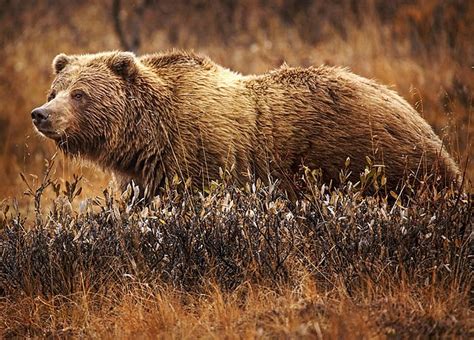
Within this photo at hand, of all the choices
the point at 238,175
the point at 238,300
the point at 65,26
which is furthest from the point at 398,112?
the point at 65,26

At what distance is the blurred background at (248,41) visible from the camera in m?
10.4

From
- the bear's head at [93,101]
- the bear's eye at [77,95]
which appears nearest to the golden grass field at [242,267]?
the bear's head at [93,101]

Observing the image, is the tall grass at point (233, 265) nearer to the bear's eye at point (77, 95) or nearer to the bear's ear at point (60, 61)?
the bear's eye at point (77, 95)

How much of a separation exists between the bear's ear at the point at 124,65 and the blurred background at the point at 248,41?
9.56ft

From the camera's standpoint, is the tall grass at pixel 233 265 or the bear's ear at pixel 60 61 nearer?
the tall grass at pixel 233 265

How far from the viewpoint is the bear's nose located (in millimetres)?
5723

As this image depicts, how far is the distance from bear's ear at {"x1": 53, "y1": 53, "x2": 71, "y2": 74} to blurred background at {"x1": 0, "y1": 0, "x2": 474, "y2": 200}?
8.79ft

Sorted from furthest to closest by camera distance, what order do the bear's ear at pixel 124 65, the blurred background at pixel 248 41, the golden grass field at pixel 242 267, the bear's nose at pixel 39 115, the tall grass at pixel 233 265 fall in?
the blurred background at pixel 248 41 → the bear's ear at pixel 124 65 → the bear's nose at pixel 39 115 → the tall grass at pixel 233 265 → the golden grass field at pixel 242 267

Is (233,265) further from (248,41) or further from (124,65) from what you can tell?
(248,41)

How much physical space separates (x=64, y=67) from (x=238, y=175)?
1681 mm

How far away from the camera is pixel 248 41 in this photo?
14.6m

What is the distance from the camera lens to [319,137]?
6.18 meters

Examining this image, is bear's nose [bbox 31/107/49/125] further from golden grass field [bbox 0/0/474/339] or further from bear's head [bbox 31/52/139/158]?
golden grass field [bbox 0/0/474/339]

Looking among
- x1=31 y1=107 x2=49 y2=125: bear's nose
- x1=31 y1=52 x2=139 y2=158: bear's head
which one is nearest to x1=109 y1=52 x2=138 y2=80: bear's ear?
x1=31 y1=52 x2=139 y2=158: bear's head
